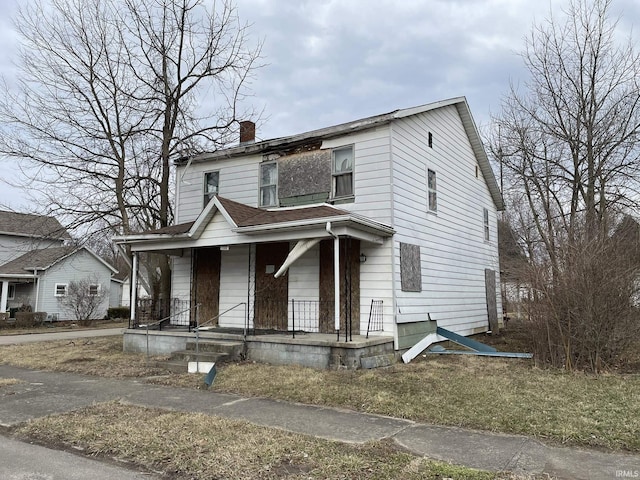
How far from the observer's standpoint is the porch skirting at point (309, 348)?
8859 millimetres

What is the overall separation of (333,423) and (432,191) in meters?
8.50

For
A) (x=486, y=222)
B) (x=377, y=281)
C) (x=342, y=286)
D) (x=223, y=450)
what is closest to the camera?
(x=223, y=450)

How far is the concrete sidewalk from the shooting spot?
169 inches

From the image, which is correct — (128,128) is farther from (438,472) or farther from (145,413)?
(438,472)

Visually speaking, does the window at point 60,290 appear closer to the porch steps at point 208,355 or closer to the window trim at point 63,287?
the window trim at point 63,287

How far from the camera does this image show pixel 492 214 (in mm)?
17844

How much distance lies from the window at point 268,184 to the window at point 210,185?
5.37ft

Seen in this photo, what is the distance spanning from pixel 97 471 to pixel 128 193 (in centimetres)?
1139

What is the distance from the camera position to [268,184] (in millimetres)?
12773

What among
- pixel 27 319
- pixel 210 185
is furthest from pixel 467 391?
pixel 27 319

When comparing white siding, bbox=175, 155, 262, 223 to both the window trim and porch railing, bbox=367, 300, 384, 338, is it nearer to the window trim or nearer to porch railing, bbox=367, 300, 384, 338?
porch railing, bbox=367, 300, 384, 338

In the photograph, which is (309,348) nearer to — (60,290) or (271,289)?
(271,289)

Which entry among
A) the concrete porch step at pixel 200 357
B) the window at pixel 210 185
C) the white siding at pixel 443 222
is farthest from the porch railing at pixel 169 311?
the white siding at pixel 443 222

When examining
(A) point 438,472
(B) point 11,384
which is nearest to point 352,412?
(A) point 438,472
